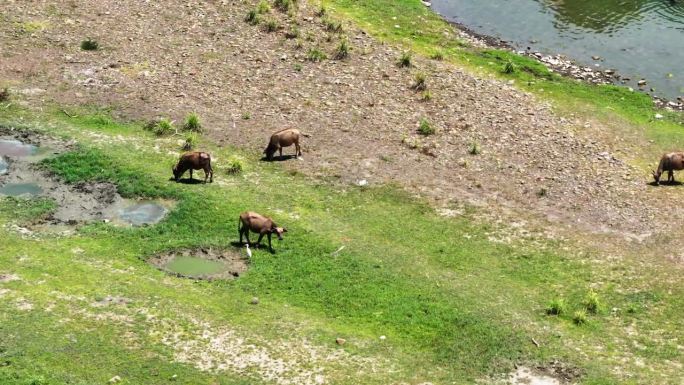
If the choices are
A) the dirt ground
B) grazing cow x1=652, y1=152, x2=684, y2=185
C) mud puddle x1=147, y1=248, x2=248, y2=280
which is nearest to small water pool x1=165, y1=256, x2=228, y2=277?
mud puddle x1=147, y1=248, x2=248, y2=280

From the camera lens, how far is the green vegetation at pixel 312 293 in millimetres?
21297

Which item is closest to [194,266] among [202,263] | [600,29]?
[202,263]

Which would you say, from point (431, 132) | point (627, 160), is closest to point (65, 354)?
point (431, 132)

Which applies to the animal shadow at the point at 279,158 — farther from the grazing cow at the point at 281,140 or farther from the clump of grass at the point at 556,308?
the clump of grass at the point at 556,308

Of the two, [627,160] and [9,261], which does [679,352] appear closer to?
[627,160]

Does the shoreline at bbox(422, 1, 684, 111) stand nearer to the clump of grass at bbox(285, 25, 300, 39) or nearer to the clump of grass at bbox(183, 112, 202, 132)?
the clump of grass at bbox(285, 25, 300, 39)

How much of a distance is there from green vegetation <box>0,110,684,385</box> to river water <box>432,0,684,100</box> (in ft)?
59.9

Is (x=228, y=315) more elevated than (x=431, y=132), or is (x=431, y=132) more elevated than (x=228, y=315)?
(x=431, y=132)

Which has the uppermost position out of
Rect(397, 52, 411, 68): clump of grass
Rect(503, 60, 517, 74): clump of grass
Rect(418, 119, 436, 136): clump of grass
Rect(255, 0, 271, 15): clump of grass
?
Rect(255, 0, 271, 15): clump of grass

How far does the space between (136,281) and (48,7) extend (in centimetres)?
2316

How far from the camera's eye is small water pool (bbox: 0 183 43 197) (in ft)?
95.0

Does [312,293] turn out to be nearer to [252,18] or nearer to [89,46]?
[89,46]

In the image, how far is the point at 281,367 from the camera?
21031 mm

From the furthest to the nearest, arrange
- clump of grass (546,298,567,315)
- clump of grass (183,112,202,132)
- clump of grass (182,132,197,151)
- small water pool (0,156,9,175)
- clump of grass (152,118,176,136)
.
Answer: clump of grass (183,112,202,132) → clump of grass (152,118,176,136) → clump of grass (182,132,197,151) → small water pool (0,156,9,175) → clump of grass (546,298,567,315)
